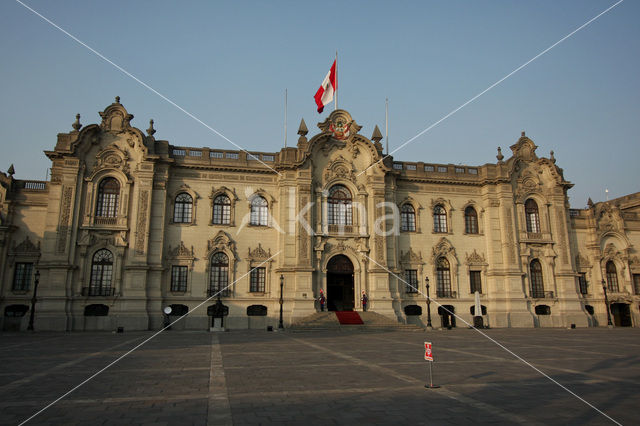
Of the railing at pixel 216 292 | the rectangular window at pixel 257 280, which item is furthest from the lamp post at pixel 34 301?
the rectangular window at pixel 257 280

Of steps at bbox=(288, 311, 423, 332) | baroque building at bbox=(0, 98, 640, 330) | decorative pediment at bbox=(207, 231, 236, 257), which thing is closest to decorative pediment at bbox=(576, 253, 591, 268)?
baroque building at bbox=(0, 98, 640, 330)

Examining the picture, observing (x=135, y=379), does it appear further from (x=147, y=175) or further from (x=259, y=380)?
(x=147, y=175)

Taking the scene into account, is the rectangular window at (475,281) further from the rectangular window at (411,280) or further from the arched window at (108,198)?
the arched window at (108,198)

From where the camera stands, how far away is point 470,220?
40875mm

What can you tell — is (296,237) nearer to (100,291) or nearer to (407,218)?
(407,218)

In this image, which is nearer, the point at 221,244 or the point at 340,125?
the point at 221,244

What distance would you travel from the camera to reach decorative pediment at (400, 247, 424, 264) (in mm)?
38216

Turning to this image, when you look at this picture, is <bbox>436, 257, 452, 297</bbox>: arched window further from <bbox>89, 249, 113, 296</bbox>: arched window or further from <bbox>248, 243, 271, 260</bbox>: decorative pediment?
<bbox>89, 249, 113, 296</bbox>: arched window

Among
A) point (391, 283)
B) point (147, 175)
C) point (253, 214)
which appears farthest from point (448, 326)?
point (147, 175)

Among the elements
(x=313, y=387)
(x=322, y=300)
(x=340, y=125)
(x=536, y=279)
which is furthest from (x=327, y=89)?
(x=313, y=387)

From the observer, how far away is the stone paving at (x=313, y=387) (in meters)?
8.52

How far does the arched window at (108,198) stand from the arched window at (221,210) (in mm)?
7118

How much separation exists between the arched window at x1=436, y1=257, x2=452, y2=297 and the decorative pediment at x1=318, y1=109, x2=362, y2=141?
43.0 ft

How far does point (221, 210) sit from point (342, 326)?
12960 mm
